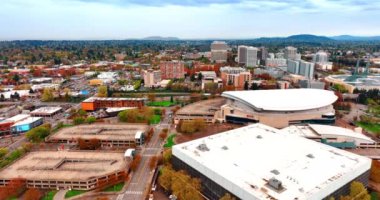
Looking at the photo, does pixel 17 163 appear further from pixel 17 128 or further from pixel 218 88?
pixel 218 88

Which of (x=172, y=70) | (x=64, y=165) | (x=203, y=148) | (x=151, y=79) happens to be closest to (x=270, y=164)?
(x=203, y=148)

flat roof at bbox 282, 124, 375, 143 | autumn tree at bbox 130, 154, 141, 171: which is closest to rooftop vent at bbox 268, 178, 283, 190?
autumn tree at bbox 130, 154, 141, 171

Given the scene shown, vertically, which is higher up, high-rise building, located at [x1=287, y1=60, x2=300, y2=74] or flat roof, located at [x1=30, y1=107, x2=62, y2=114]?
high-rise building, located at [x1=287, y1=60, x2=300, y2=74]

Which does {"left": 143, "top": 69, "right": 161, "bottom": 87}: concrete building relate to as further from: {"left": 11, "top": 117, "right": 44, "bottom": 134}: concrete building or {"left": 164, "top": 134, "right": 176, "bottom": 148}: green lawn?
{"left": 164, "top": 134, "right": 176, "bottom": 148}: green lawn

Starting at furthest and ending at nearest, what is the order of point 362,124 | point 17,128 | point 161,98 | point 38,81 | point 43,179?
point 38,81 → point 161,98 → point 362,124 → point 17,128 → point 43,179

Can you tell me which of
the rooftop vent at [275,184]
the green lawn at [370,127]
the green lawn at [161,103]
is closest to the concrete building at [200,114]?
the green lawn at [161,103]

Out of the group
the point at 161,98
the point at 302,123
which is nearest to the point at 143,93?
the point at 161,98

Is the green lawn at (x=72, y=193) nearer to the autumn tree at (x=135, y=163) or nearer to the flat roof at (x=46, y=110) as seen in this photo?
the autumn tree at (x=135, y=163)
